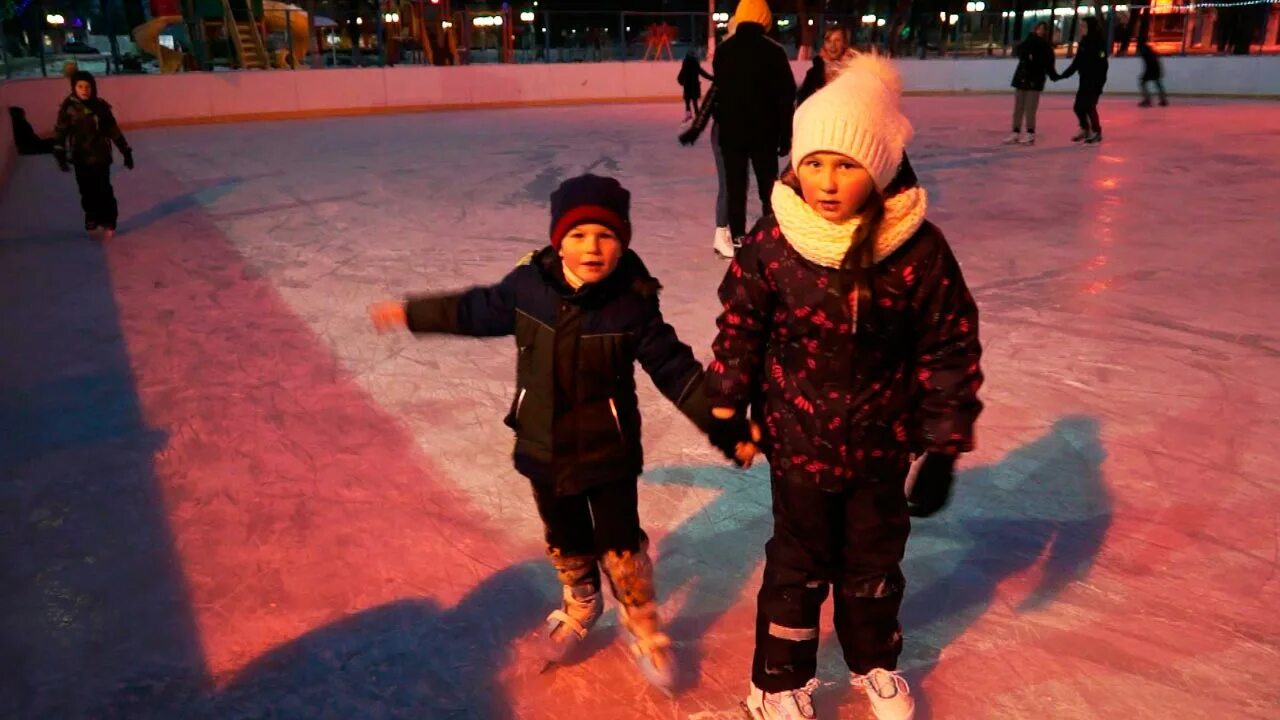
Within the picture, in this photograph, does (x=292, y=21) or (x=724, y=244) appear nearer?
(x=724, y=244)

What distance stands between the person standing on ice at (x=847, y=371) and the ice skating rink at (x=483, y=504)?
258 millimetres

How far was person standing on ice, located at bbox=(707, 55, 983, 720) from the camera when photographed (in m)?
1.55

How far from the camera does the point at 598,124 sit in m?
14.0

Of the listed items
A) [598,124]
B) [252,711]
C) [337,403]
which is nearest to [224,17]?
[598,124]

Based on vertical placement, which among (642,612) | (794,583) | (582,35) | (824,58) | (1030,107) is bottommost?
(642,612)

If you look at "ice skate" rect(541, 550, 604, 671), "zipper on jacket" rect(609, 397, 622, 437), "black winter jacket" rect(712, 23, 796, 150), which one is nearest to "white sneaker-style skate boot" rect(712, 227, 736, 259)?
"black winter jacket" rect(712, 23, 796, 150)

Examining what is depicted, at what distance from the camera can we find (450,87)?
57.7 ft

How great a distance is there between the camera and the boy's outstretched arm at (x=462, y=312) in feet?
6.20

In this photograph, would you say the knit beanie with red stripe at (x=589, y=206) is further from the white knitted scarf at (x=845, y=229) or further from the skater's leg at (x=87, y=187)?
the skater's leg at (x=87, y=187)

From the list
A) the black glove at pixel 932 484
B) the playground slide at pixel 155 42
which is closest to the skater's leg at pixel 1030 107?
the black glove at pixel 932 484

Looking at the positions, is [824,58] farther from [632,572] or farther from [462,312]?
[632,572]

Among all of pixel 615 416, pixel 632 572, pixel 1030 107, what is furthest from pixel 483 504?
pixel 1030 107

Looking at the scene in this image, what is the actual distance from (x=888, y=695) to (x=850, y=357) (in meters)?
0.69

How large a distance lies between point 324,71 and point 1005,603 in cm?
1631
